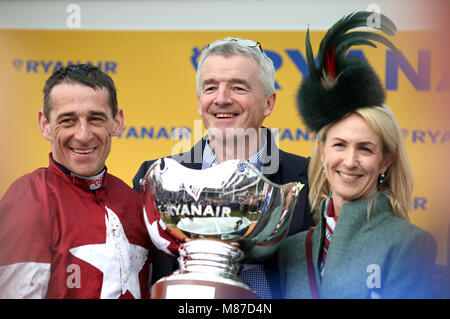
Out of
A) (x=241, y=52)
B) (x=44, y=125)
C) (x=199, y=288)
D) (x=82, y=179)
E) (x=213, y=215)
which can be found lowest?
(x=199, y=288)

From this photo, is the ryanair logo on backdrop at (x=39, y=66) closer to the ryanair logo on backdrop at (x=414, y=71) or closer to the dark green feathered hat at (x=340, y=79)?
the ryanair logo on backdrop at (x=414, y=71)

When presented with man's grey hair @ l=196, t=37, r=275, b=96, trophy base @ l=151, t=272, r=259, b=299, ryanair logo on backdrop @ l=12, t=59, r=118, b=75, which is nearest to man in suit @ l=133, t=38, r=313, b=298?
man's grey hair @ l=196, t=37, r=275, b=96

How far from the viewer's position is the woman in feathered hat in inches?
49.7

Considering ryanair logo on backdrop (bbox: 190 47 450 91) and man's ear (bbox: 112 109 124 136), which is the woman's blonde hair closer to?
man's ear (bbox: 112 109 124 136)

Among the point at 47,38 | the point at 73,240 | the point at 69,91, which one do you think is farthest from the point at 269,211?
the point at 47,38

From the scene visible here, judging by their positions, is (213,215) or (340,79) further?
(340,79)

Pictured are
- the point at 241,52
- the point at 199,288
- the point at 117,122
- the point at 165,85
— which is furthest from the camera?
the point at 165,85

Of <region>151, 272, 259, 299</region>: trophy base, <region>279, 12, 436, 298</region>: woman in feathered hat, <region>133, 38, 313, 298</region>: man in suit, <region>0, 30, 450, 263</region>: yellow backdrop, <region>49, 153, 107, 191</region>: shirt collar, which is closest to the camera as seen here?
<region>151, 272, 259, 299</region>: trophy base

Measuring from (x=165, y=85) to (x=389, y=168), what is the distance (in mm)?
1785

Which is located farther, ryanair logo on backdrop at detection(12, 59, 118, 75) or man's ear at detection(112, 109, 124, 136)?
ryanair logo on backdrop at detection(12, 59, 118, 75)

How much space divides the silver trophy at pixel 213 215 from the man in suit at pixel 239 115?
332 millimetres

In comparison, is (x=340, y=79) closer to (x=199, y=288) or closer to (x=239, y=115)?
(x=239, y=115)

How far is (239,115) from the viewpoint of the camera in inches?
65.8

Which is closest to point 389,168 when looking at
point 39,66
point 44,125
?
point 44,125
